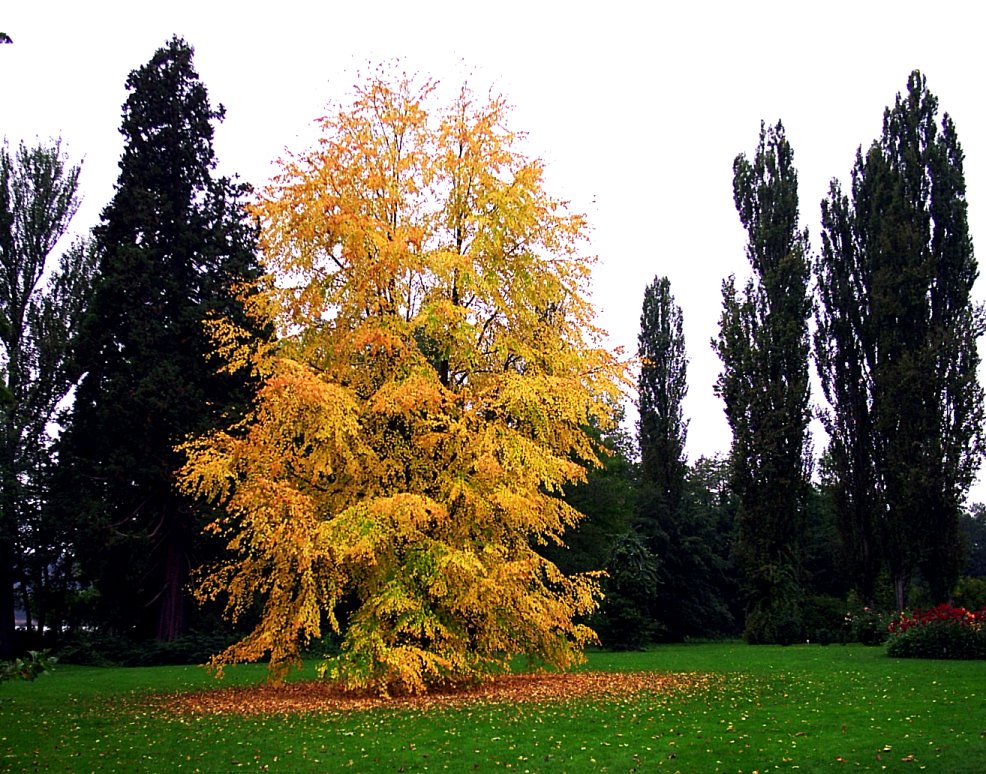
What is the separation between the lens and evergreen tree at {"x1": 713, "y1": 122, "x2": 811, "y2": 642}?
96.6 ft

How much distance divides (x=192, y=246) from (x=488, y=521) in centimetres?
1604

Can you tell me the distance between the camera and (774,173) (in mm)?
32781

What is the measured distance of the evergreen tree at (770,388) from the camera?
29.4 m

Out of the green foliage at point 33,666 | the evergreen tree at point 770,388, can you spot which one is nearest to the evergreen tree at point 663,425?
the evergreen tree at point 770,388

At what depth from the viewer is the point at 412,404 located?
14.5 metres

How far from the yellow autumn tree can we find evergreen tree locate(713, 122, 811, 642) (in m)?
14.9

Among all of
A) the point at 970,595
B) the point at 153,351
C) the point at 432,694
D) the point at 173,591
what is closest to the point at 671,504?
the point at 970,595

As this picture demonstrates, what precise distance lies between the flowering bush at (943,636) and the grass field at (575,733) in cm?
335

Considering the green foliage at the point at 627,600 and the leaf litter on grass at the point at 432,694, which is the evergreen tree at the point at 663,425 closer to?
the green foliage at the point at 627,600

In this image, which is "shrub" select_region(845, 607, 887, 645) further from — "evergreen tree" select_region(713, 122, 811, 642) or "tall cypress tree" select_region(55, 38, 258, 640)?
"tall cypress tree" select_region(55, 38, 258, 640)

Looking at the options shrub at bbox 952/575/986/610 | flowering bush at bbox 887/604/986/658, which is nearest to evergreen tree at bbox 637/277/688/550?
shrub at bbox 952/575/986/610

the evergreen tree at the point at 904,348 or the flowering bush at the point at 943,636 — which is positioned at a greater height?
the evergreen tree at the point at 904,348

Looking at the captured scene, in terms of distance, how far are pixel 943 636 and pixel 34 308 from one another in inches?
1082

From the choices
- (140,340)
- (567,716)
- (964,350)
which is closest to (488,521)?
(567,716)
